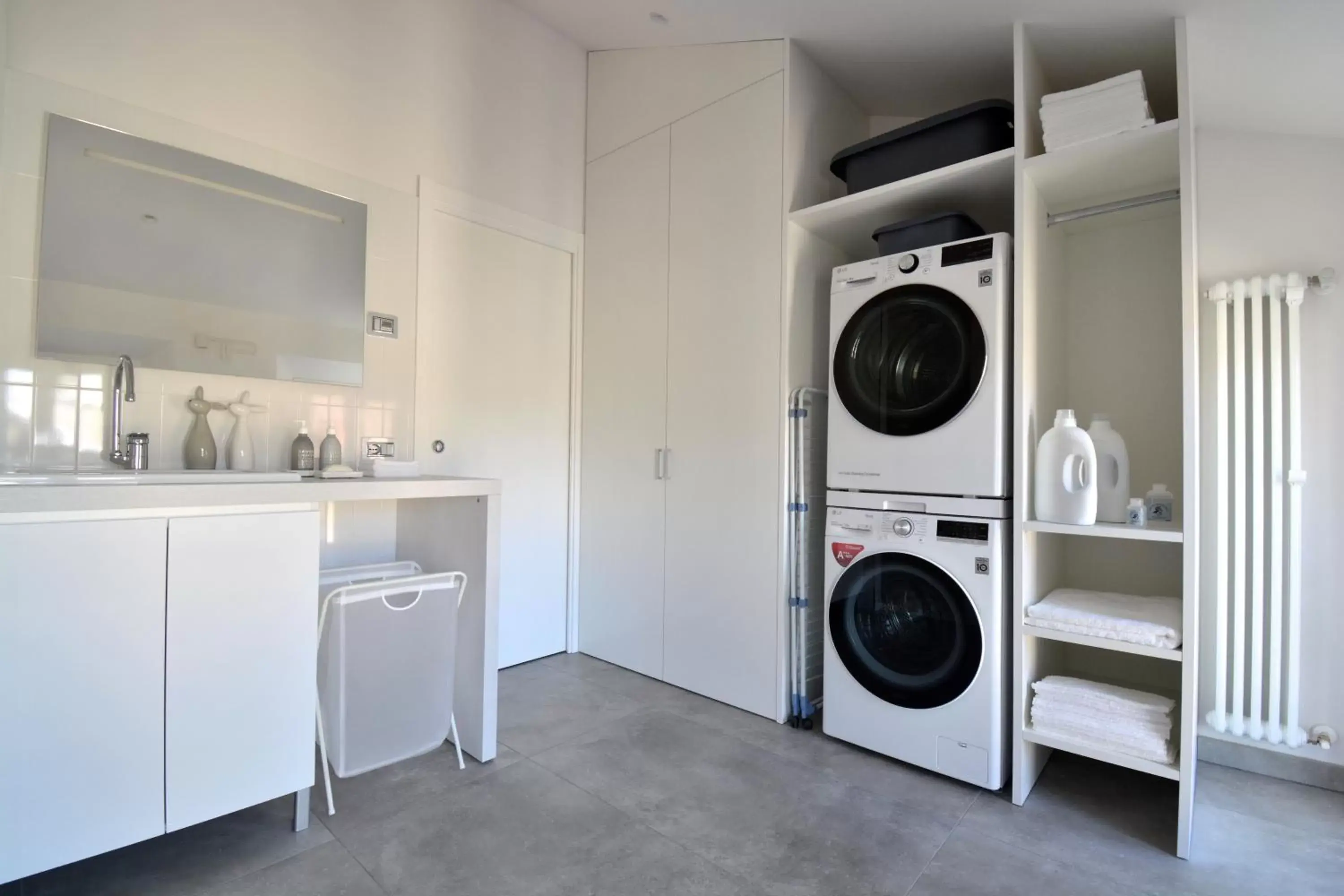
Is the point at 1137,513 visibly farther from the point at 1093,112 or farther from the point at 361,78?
the point at 361,78

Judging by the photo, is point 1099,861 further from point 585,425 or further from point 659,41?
point 659,41

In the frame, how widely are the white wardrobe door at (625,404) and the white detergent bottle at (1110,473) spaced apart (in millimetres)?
1623

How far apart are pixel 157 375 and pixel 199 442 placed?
24 cm

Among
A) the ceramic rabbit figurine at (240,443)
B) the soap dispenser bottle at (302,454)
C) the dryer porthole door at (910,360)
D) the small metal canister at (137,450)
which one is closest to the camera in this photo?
the small metal canister at (137,450)

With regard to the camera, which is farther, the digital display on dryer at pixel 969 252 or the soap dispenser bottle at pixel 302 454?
the soap dispenser bottle at pixel 302 454

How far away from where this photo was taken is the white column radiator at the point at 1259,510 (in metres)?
2.00

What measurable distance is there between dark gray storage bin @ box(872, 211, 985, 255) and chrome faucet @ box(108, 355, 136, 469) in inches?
93.2

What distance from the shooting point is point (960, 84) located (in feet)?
8.35

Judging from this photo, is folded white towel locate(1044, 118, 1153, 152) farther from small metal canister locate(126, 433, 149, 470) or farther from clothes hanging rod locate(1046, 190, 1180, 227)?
small metal canister locate(126, 433, 149, 470)

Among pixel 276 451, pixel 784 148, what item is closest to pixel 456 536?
pixel 276 451

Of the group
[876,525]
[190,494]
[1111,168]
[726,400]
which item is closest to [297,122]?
[190,494]

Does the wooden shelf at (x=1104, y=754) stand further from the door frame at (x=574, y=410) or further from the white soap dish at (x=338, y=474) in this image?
the white soap dish at (x=338, y=474)

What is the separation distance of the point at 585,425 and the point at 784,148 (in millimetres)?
1562

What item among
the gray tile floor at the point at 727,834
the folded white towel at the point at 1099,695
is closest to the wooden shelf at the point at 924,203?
the folded white towel at the point at 1099,695
